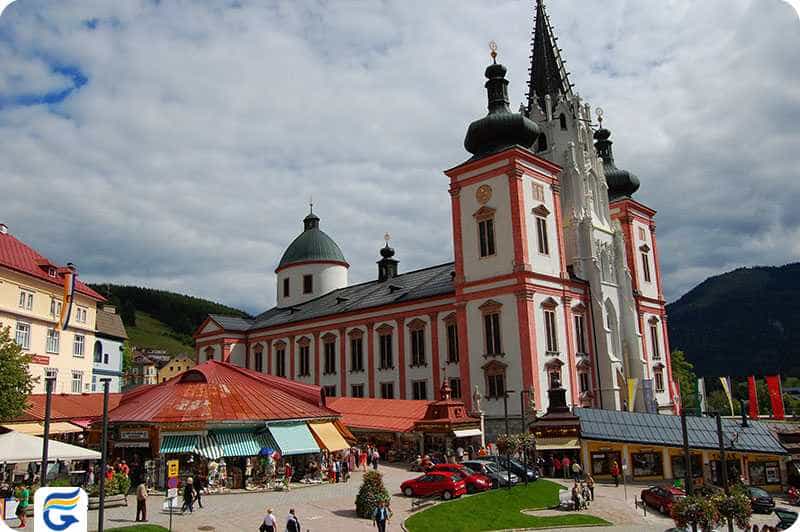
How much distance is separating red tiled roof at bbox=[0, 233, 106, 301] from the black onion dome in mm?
30189

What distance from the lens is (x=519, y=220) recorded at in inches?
1604

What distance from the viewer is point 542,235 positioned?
42594 millimetres

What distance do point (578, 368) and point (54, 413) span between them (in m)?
33.0

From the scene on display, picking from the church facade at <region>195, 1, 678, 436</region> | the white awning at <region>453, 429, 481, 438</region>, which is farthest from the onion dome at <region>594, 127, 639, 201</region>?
the white awning at <region>453, 429, 481, 438</region>

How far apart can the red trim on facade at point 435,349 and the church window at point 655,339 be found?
1982cm

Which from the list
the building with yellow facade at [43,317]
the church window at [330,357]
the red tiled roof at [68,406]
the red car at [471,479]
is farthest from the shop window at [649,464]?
the building with yellow facade at [43,317]

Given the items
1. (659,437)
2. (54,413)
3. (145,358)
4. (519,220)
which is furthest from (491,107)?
(145,358)

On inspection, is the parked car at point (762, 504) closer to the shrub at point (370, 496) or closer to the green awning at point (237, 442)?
the shrub at point (370, 496)

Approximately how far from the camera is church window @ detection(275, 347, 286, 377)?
60562mm

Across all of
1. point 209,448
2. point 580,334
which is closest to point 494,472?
point 209,448

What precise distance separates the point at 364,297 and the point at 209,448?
2837 cm

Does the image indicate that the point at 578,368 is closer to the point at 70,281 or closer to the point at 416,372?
the point at 416,372

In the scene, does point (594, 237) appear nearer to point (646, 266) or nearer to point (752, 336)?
point (646, 266)

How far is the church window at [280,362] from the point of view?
60.6m
